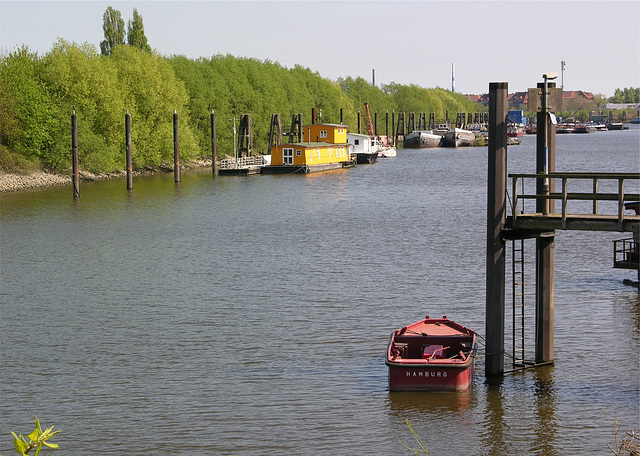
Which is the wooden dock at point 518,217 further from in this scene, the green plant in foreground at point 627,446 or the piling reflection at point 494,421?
the green plant in foreground at point 627,446

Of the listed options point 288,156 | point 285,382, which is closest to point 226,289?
point 285,382

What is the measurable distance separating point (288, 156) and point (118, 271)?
57.4 metres

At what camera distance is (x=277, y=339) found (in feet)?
77.4

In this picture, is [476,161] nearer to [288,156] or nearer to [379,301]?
[288,156]

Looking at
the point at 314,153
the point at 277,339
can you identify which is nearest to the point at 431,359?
the point at 277,339

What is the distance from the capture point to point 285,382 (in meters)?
20.0

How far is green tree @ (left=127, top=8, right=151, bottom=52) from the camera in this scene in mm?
110375

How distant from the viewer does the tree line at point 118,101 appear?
243 feet

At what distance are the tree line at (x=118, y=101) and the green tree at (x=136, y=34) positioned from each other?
0.42ft

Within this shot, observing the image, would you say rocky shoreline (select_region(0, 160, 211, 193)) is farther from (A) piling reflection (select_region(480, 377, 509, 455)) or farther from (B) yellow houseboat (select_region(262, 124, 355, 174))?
(A) piling reflection (select_region(480, 377, 509, 455))

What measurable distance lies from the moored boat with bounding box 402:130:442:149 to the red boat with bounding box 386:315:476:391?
500 feet

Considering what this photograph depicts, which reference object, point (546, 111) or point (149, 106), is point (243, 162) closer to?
point (149, 106)

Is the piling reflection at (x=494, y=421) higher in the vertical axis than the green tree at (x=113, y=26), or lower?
lower

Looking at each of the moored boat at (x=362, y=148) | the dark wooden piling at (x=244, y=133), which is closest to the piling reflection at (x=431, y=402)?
the dark wooden piling at (x=244, y=133)
